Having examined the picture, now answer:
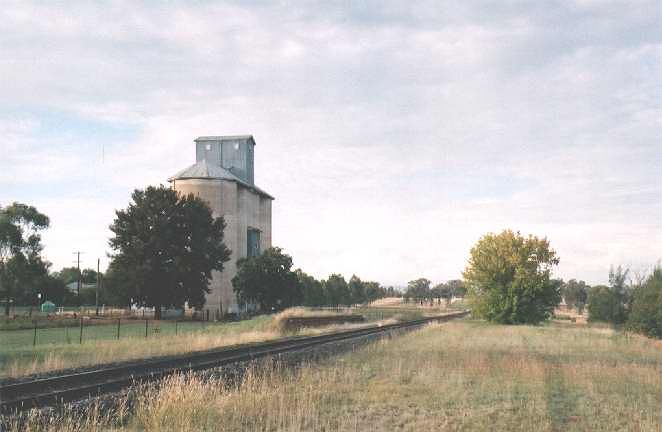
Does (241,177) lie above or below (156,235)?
above

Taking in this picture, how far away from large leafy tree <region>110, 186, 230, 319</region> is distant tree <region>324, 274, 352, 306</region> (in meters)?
57.2

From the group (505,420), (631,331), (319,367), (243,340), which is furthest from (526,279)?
(505,420)

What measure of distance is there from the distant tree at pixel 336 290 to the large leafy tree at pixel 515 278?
60342mm

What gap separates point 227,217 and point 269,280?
23776 mm

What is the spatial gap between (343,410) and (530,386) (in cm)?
635

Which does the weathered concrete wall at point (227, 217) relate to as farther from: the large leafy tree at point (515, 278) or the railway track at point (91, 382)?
the railway track at point (91, 382)

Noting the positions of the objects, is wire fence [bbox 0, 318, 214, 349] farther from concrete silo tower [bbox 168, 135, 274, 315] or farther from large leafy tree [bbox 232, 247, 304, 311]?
concrete silo tower [bbox 168, 135, 274, 315]

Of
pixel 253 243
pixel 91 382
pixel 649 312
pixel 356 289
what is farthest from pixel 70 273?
pixel 91 382

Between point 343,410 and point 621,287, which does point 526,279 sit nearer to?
point 621,287

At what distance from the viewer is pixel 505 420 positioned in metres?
12.2

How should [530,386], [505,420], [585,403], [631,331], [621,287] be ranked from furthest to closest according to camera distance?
[621,287] < [631,331] < [530,386] < [585,403] < [505,420]

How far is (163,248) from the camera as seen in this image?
66000 millimetres

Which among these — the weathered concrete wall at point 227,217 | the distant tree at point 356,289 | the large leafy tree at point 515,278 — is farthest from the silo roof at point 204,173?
the distant tree at point 356,289

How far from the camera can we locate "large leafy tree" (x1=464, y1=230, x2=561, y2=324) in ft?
209
